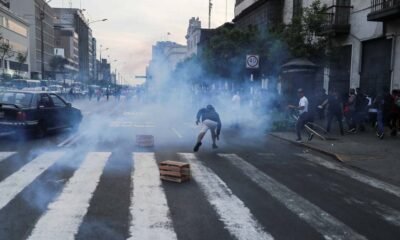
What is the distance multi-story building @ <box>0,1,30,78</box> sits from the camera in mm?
73562

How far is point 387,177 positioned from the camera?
9.34 m

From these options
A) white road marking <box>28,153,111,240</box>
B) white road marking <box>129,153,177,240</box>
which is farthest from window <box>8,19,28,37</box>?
white road marking <box>129,153,177,240</box>

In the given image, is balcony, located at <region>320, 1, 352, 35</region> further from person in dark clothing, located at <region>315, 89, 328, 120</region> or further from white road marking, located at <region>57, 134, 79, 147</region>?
white road marking, located at <region>57, 134, 79, 147</region>

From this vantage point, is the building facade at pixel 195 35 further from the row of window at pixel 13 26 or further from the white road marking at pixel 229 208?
the white road marking at pixel 229 208

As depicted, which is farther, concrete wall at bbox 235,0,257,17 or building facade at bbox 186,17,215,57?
building facade at bbox 186,17,215,57

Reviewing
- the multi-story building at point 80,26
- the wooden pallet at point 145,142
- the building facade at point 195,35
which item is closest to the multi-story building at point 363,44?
the wooden pallet at point 145,142

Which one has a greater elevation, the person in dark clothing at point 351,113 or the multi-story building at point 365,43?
the multi-story building at point 365,43

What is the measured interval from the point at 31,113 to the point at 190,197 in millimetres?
8924

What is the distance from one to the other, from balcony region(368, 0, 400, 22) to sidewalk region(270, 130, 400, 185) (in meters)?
4.77

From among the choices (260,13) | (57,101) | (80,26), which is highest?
(80,26)

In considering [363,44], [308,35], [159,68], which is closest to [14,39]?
[159,68]

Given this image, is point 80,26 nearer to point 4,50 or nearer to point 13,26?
point 13,26

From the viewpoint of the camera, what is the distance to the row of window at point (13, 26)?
76688 mm

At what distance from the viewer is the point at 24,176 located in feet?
27.8
